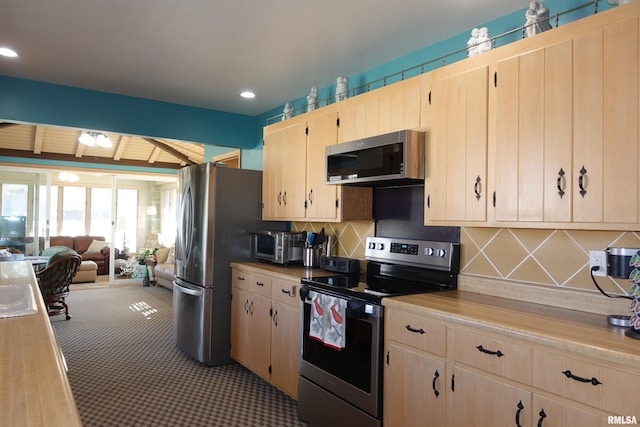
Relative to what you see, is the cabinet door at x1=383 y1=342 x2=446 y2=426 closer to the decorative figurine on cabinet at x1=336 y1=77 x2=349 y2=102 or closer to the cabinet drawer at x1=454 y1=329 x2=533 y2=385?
the cabinet drawer at x1=454 y1=329 x2=533 y2=385

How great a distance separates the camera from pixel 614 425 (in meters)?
1.41

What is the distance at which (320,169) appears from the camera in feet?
11.2

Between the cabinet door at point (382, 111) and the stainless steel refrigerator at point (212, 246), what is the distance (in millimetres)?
1304

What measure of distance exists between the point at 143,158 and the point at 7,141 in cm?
240

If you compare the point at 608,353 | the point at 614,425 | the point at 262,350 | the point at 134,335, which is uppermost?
the point at 608,353

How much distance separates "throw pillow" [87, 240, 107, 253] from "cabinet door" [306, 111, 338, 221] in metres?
7.90

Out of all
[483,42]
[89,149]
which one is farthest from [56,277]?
[483,42]

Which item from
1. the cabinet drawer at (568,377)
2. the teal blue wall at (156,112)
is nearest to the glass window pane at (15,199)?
the teal blue wall at (156,112)

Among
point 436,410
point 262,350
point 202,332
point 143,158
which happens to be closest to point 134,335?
point 202,332

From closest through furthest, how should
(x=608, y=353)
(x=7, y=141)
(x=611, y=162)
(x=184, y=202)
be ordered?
(x=608, y=353) → (x=611, y=162) → (x=184, y=202) → (x=7, y=141)

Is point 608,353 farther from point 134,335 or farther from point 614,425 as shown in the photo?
point 134,335

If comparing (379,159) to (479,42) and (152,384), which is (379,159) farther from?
(152,384)

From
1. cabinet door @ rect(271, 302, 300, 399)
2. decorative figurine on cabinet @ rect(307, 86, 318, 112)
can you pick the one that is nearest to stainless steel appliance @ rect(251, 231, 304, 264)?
cabinet door @ rect(271, 302, 300, 399)

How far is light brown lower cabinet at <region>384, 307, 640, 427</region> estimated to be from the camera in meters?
1.45
